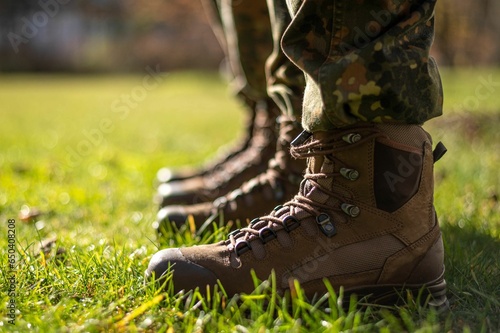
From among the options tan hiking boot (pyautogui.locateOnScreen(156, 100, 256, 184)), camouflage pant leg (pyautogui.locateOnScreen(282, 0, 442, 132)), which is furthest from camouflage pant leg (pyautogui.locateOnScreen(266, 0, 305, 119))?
tan hiking boot (pyautogui.locateOnScreen(156, 100, 256, 184))

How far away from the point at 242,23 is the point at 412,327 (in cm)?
150

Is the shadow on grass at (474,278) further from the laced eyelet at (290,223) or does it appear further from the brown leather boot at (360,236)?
the laced eyelet at (290,223)

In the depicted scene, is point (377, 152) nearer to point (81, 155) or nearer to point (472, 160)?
point (472, 160)

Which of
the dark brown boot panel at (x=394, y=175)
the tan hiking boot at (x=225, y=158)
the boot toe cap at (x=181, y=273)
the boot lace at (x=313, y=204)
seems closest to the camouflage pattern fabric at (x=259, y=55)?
the tan hiking boot at (x=225, y=158)

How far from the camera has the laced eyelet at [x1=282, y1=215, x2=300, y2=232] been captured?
1487 mm

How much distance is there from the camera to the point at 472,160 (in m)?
3.48

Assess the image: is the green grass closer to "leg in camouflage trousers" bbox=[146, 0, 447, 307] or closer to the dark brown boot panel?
"leg in camouflage trousers" bbox=[146, 0, 447, 307]

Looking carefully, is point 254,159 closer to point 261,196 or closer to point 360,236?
point 261,196

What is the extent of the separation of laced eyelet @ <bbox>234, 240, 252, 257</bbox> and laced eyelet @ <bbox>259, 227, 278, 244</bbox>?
0.13ft

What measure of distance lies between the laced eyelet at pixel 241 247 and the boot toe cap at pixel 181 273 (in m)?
0.09

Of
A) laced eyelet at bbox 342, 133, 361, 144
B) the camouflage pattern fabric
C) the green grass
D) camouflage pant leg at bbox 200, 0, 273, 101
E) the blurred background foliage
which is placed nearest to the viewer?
the green grass

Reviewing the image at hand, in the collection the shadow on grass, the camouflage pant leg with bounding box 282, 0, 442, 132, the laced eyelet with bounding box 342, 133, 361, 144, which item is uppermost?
the camouflage pant leg with bounding box 282, 0, 442, 132

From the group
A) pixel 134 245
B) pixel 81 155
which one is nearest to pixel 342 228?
pixel 134 245

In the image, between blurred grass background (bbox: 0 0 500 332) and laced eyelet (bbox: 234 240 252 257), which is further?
laced eyelet (bbox: 234 240 252 257)
